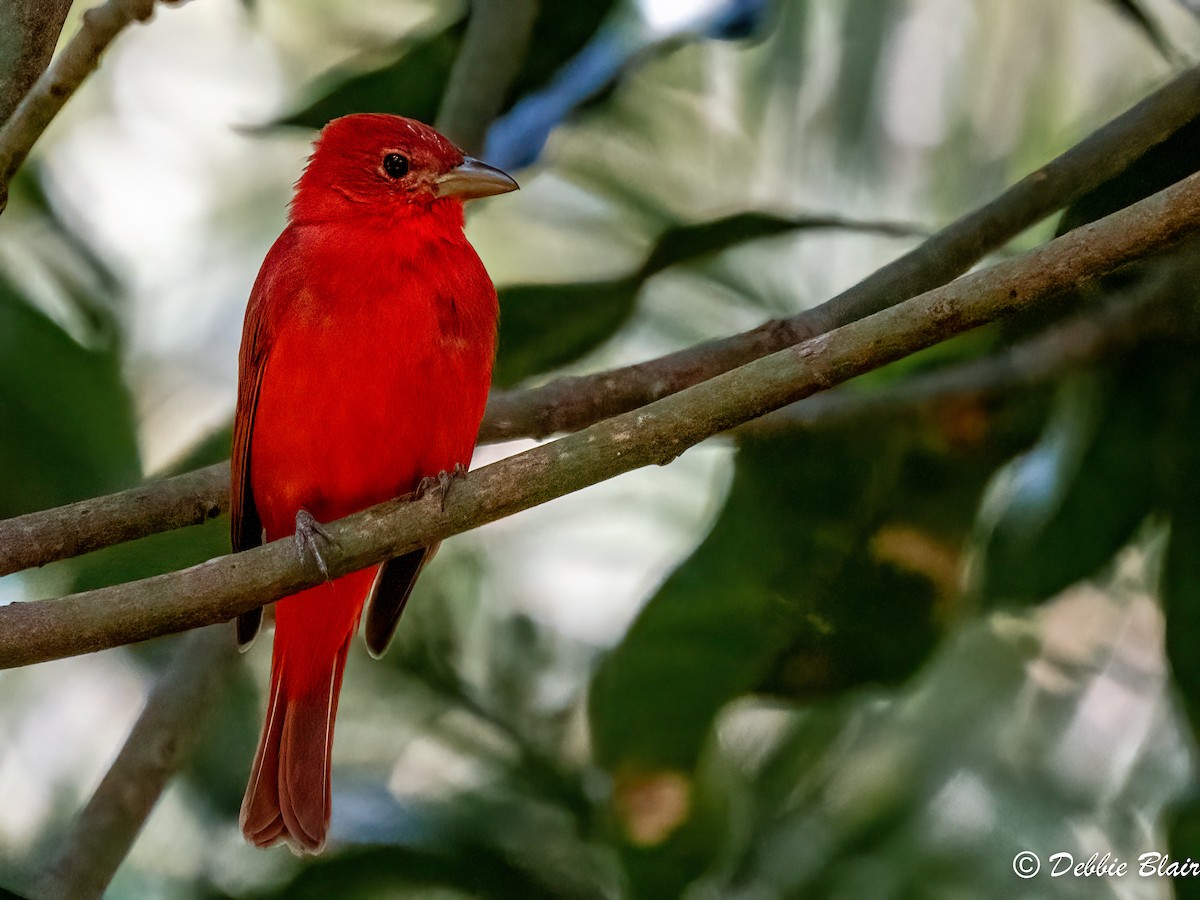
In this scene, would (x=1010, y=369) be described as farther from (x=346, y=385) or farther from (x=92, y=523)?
(x=92, y=523)

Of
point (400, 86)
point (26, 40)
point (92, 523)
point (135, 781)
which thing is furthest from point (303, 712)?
point (26, 40)

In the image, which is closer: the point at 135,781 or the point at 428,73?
the point at 135,781

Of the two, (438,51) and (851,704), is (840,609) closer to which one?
(851,704)

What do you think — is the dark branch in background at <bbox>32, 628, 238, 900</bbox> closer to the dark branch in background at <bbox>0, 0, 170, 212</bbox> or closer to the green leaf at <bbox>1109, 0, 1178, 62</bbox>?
the dark branch in background at <bbox>0, 0, 170, 212</bbox>

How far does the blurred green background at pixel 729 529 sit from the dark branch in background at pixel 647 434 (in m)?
0.81

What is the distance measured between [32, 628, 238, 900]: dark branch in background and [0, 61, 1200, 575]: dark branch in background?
19.0 inches

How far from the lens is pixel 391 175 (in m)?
3.64

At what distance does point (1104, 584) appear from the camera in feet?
11.5

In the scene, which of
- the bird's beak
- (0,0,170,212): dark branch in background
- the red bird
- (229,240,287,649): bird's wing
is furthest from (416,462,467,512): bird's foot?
(0,0,170,212): dark branch in background

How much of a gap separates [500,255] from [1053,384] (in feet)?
6.53

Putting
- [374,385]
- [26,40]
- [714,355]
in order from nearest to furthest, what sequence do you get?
[26,40], [714,355], [374,385]

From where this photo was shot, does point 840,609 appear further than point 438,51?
No

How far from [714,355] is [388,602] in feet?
3.45

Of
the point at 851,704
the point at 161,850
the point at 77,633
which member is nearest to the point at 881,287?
the point at 851,704
